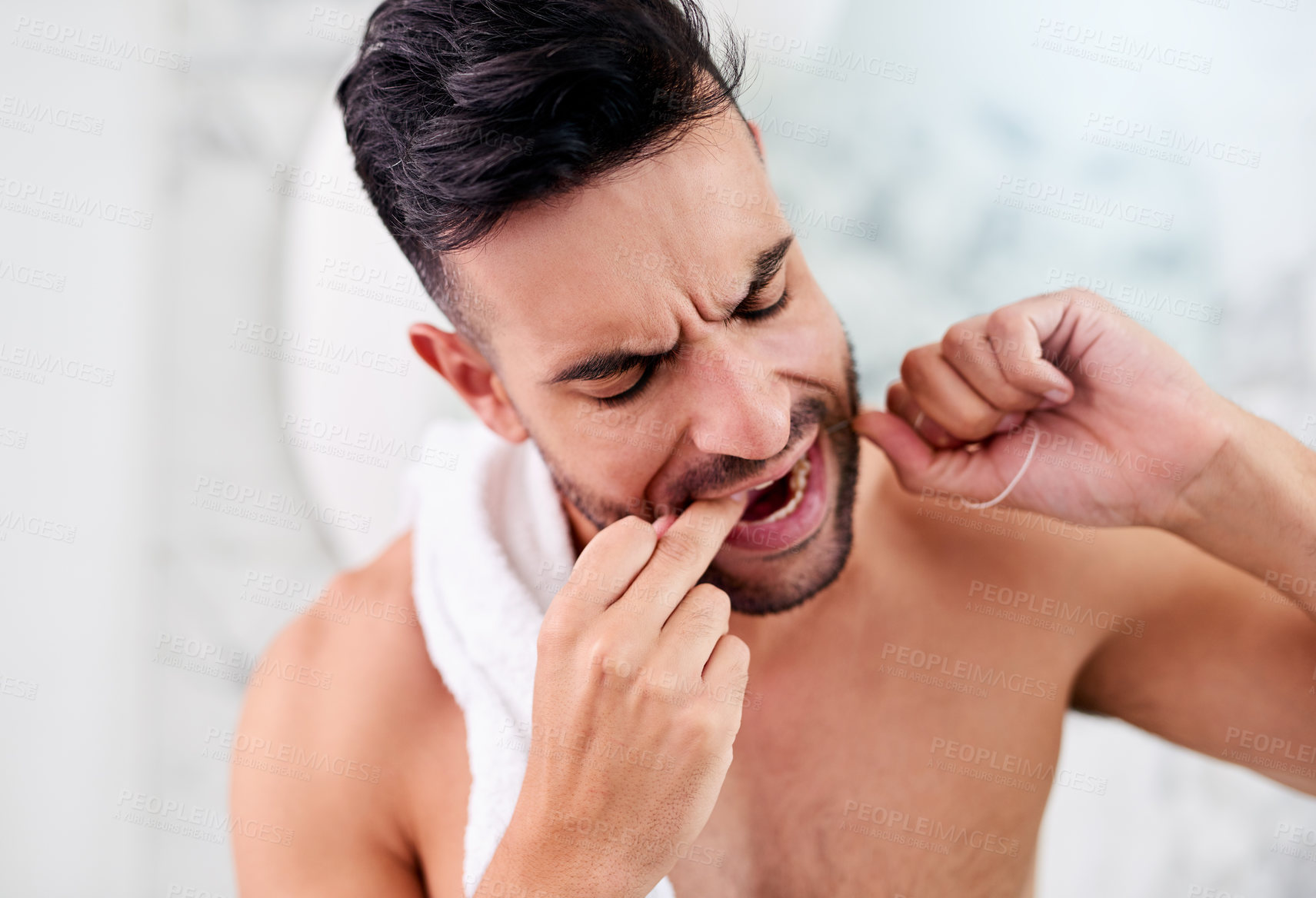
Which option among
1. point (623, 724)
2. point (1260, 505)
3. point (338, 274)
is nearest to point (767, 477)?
point (623, 724)

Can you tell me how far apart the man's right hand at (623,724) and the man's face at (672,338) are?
15cm

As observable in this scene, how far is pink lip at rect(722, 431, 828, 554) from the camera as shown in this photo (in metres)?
1.12

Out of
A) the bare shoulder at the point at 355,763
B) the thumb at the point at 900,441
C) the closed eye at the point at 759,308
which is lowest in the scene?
the bare shoulder at the point at 355,763

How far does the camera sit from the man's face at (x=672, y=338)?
2.80ft

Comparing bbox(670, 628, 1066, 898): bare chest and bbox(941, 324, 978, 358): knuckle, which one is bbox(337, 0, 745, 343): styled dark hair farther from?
bbox(670, 628, 1066, 898): bare chest

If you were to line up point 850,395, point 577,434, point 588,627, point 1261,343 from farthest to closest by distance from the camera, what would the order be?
point 1261,343
point 850,395
point 577,434
point 588,627

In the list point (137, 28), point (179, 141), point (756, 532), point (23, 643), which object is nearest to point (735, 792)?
→ point (756, 532)

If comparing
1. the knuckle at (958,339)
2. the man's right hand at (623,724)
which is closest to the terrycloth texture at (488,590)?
the man's right hand at (623,724)

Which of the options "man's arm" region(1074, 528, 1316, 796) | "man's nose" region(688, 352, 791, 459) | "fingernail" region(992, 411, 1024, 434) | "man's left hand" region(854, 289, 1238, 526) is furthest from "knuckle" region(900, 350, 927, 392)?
"man's arm" region(1074, 528, 1316, 796)

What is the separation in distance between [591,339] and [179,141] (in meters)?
1.51

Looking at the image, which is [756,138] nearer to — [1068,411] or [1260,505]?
[1068,411]

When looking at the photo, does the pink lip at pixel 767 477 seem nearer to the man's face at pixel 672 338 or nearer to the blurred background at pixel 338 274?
the man's face at pixel 672 338

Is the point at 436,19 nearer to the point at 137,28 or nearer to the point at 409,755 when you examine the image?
the point at 409,755

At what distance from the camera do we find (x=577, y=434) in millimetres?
1016
